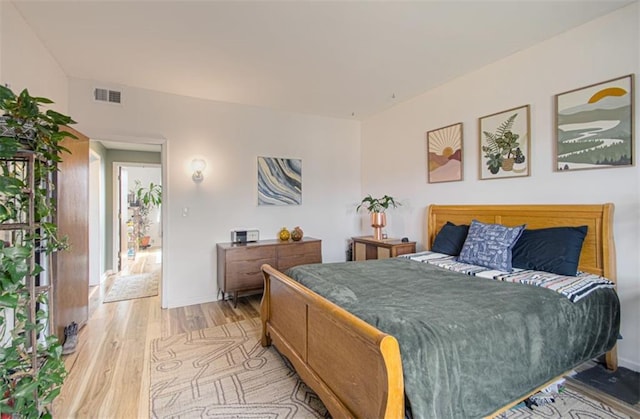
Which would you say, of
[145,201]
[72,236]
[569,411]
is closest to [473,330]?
[569,411]

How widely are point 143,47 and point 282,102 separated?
1.77 m

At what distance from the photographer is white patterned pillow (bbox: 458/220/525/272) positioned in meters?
2.53

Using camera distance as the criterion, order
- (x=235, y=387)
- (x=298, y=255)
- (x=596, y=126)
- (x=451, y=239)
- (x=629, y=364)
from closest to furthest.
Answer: (x=235, y=387) → (x=629, y=364) → (x=596, y=126) → (x=451, y=239) → (x=298, y=255)

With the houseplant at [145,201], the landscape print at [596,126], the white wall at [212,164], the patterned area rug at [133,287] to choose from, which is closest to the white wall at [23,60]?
the white wall at [212,164]

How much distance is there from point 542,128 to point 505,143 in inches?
12.9

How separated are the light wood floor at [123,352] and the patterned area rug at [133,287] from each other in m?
0.16

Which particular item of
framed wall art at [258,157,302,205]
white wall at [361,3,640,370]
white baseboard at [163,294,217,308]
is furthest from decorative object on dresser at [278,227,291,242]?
white wall at [361,3,640,370]

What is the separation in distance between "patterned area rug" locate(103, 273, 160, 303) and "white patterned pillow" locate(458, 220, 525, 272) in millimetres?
4096

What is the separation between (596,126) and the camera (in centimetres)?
235

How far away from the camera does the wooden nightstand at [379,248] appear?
3.76 m

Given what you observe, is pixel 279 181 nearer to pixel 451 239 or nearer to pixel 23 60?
pixel 451 239

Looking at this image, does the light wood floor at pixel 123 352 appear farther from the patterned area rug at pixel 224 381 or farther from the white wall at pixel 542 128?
the white wall at pixel 542 128

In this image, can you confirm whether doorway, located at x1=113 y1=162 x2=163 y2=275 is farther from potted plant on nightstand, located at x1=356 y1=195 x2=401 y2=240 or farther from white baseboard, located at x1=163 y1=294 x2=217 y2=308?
potted plant on nightstand, located at x1=356 y1=195 x2=401 y2=240

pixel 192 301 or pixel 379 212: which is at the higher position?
pixel 379 212
